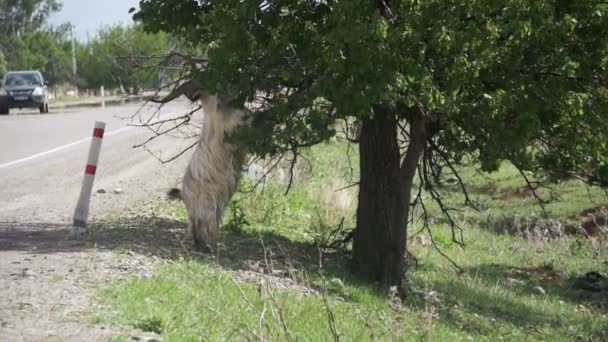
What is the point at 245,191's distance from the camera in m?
13.8

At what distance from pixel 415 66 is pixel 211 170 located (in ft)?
7.18

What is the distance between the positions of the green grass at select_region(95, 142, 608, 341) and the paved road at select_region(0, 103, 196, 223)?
4.97 feet

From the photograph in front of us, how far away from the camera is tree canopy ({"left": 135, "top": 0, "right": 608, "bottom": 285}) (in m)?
9.29

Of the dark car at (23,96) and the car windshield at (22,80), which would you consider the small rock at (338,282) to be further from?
the car windshield at (22,80)

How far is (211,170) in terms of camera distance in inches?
394

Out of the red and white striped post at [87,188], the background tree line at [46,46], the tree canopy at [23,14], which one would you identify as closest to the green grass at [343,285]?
the red and white striped post at [87,188]

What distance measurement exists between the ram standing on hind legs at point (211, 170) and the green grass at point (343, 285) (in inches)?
16.3

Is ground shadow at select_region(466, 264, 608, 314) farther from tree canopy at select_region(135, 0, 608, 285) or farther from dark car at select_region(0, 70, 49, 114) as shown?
dark car at select_region(0, 70, 49, 114)

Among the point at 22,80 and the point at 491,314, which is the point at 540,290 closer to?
the point at 491,314

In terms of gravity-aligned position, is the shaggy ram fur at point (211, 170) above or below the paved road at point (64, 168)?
above

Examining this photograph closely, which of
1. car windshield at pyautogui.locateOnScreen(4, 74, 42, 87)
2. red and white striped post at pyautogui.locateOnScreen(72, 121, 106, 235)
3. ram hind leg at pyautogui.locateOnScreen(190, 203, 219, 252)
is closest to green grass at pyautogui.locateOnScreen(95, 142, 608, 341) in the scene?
ram hind leg at pyautogui.locateOnScreen(190, 203, 219, 252)

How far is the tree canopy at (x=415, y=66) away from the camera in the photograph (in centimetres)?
929

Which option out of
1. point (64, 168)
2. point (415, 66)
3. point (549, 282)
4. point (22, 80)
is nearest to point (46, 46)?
point (22, 80)

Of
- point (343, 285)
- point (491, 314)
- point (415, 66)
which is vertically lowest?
point (491, 314)
